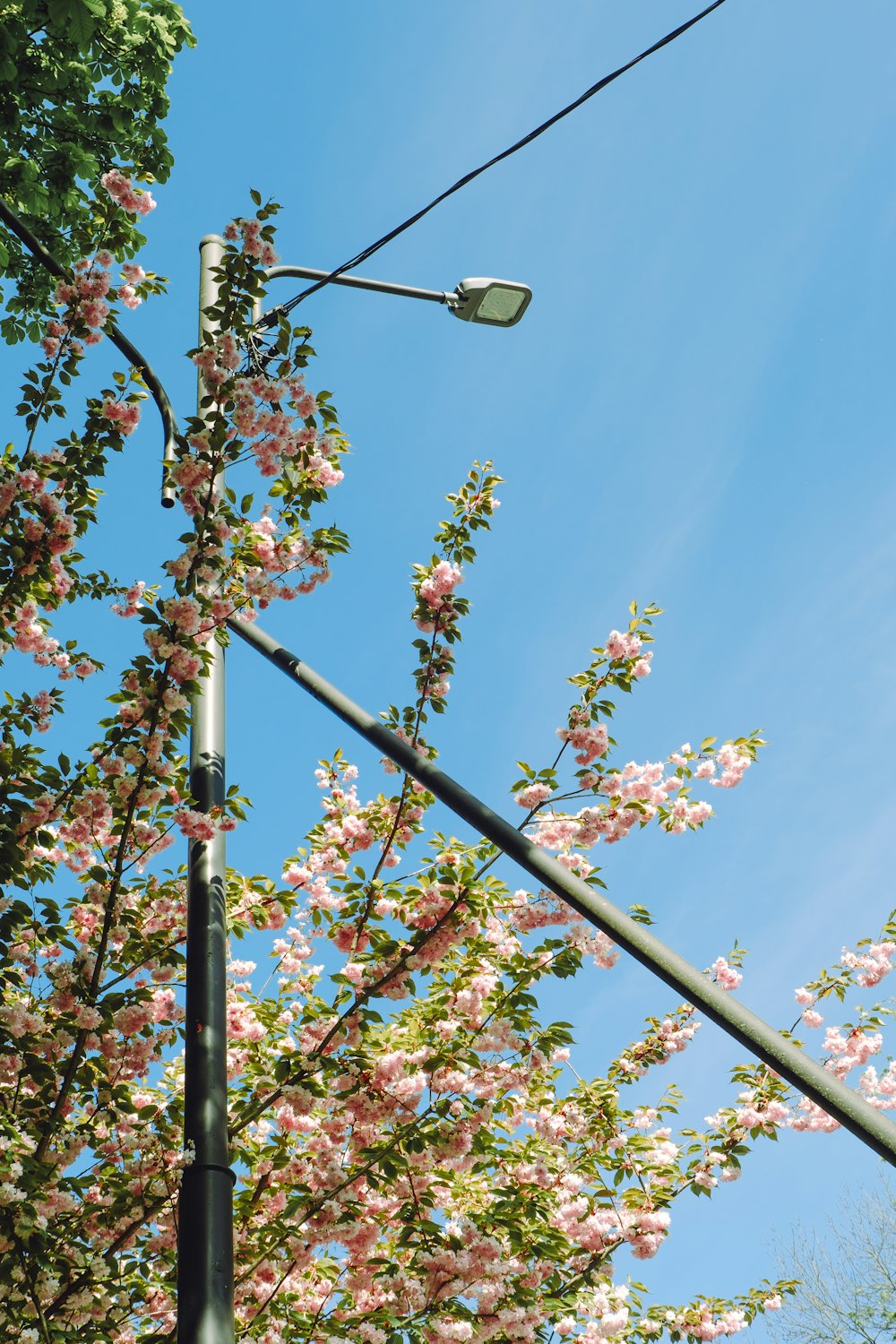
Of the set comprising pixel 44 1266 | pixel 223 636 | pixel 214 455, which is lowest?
pixel 44 1266

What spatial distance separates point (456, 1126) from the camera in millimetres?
3809

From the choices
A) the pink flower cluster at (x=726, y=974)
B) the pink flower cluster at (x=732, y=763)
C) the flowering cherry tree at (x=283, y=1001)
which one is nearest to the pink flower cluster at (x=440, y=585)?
the flowering cherry tree at (x=283, y=1001)

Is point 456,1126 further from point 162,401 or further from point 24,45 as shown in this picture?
point 24,45

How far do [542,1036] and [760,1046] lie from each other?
2098mm

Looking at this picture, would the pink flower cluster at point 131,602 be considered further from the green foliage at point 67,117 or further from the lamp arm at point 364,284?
the green foliage at point 67,117

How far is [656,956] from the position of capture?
90.7 inches

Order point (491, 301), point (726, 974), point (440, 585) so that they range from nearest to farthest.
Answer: point (440, 585), point (491, 301), point (726, 974)

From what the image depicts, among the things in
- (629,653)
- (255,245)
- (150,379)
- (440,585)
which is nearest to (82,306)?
(150,379)

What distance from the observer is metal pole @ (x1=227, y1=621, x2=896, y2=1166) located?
1997 millimetres

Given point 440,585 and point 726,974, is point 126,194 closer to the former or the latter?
point 440,585

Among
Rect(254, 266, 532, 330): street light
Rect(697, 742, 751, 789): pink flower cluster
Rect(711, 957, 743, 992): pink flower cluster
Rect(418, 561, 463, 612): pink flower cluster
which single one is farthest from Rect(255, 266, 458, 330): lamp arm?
Rect(711, 957, 743, 992): pink flower cluster

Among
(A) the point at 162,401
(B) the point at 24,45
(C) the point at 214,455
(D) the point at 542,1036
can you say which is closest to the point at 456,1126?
(D) the point at 542,1036

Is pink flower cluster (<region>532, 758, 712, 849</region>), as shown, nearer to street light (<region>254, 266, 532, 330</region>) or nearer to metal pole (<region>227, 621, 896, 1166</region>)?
metal pole (<region>227, 621, 896, 1166</region>)

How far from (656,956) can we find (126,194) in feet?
12.2
